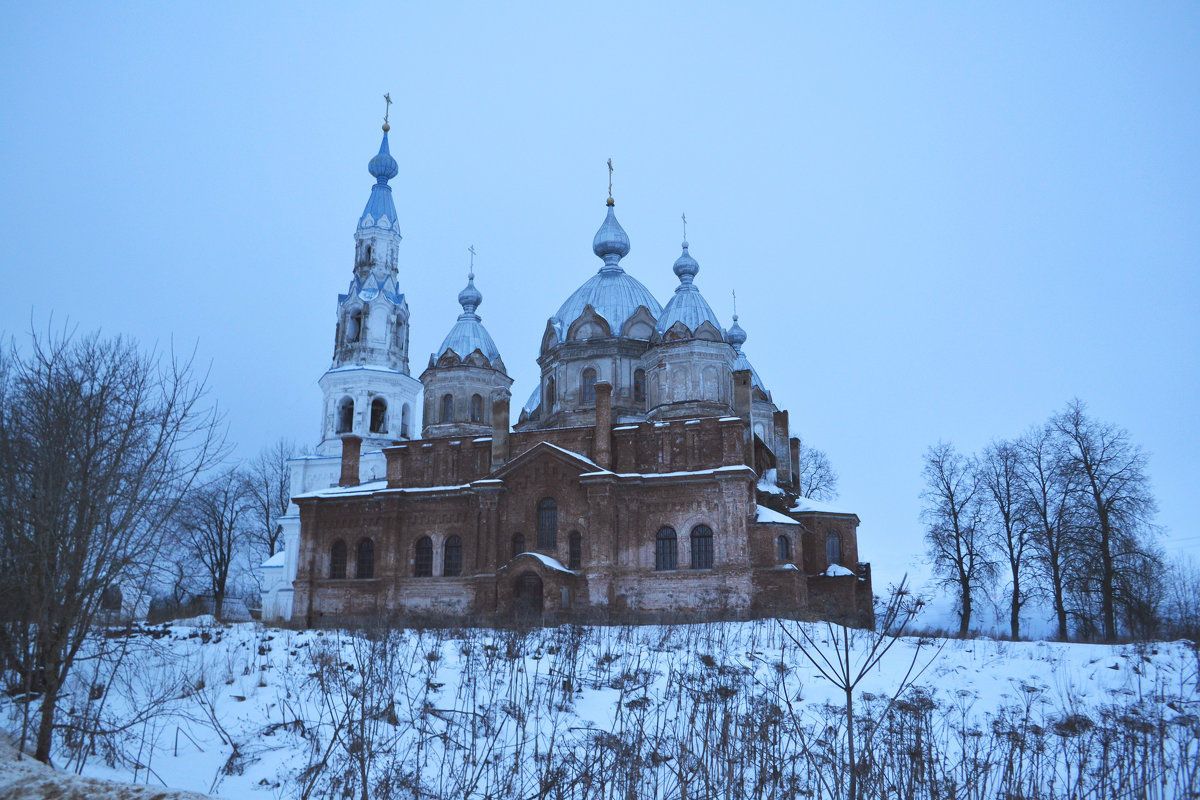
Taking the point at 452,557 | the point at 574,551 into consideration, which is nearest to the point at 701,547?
the point at 574,551

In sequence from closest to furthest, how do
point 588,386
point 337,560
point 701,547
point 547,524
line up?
1. point 701,547
2. point 547,524
3. point 337,560
4. point 588,386

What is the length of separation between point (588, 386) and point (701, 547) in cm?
887

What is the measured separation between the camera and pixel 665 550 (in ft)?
93.5

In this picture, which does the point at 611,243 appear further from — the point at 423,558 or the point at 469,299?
the point at 423,558

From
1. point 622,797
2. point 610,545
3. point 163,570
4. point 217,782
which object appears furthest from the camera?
point 610,545

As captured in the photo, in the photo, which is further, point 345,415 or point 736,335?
point 736,335

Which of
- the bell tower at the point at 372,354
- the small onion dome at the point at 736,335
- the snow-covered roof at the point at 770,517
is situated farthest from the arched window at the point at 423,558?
the small onion dome at the point at 736,335

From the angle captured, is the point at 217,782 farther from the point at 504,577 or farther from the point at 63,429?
the point at 504,577

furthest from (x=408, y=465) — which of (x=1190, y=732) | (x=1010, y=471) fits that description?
(x=1190, y=732)

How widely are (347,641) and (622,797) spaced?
13178mm

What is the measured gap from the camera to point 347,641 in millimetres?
19344

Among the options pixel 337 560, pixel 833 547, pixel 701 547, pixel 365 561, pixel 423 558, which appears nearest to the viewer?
pixel 701 547

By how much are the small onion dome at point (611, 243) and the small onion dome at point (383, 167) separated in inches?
449

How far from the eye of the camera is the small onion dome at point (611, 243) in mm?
38438
